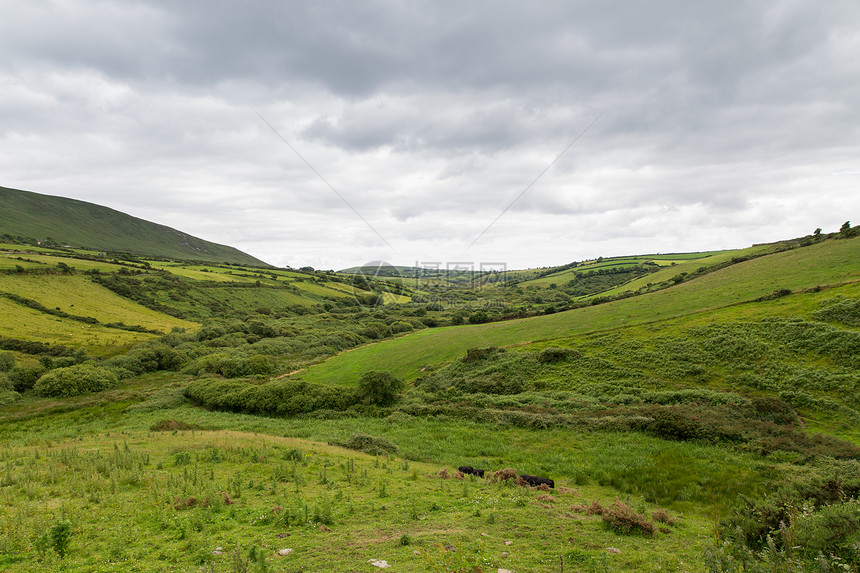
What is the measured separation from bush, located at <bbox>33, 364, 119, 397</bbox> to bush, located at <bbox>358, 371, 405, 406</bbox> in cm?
3453

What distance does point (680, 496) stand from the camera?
12914 mm

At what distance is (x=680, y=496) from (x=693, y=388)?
12.9m

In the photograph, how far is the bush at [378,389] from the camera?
1228 inches

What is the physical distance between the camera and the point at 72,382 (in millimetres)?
41156

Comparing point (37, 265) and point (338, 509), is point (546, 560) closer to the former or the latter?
point (338, 509)

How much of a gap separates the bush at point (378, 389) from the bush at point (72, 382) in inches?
1360

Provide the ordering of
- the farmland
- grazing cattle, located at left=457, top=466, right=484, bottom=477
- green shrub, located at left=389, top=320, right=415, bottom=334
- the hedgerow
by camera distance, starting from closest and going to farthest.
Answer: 1. the farmland
2. grazing cattle, located at left=457, top=466, right=484, bottom=477
3. the hedgerow
4. green shrub, located at left=389, top=320, right=415, bottom=334

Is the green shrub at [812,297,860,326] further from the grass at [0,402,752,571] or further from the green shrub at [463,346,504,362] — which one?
the green shrub at [463,346,504,362]

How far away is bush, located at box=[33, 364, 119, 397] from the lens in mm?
40344

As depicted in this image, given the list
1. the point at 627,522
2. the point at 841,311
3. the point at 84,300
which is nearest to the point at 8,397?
the point at 627,522

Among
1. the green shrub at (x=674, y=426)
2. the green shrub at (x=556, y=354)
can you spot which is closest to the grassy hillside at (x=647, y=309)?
the green shrub at (x=556, y=354)

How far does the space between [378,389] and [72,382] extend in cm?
3716

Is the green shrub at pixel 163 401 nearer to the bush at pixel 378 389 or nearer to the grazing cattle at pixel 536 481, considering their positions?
the bush at pixel 378 389

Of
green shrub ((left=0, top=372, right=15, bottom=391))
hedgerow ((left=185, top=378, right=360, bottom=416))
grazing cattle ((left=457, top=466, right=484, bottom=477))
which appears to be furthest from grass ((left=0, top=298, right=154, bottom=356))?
grazing cattle ((left=457, top=466, right=484, bottom=477))
